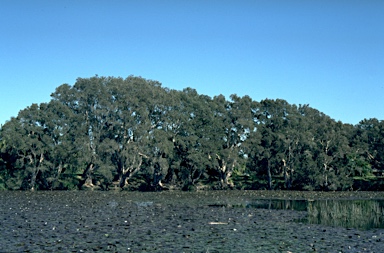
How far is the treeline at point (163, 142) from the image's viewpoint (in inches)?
2643

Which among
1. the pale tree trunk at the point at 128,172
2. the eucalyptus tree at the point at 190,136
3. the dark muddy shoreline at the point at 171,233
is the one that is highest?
the eucalyptus tree at the point at 190,136

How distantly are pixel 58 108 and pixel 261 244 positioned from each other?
5440cm

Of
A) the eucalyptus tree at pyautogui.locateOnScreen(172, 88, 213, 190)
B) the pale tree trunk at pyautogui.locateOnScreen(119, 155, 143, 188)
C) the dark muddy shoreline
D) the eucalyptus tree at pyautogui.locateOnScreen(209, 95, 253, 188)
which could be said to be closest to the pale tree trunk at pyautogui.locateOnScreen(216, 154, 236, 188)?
the eucalyptus tree at pyautogui.locateOnScreen(209, 95, 253, 188)

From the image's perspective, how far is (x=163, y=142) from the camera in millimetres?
70125

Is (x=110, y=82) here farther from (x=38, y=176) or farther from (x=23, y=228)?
(x=23, y=228)

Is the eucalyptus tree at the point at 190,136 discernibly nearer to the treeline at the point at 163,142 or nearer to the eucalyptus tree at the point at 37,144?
the treeline at the point at 163,142

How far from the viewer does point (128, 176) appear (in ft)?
239

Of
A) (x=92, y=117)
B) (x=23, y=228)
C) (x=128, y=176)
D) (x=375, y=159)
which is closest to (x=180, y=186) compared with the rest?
(x=128, y=176)

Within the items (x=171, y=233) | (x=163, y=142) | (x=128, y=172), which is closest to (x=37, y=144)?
(x=128, y=172)

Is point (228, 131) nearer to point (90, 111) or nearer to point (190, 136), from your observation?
point (190, 136)

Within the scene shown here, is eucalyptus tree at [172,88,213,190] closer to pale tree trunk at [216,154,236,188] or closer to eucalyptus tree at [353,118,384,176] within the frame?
pale tree trunk at [216,154,236,188]

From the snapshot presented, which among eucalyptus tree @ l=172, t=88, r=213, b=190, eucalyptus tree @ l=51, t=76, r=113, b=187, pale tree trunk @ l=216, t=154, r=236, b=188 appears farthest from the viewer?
pale tree trunk @ l=216, t=154, r=236, b=188

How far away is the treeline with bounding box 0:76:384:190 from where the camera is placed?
67.1 m

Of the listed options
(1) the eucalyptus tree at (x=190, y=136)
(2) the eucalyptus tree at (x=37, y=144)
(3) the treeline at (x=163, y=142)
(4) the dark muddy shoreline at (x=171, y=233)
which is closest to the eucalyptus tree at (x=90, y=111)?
(3) the treeline at (x=163, y=142)
